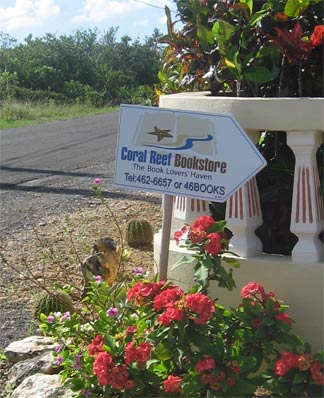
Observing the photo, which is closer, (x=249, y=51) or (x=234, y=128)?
(x=234, y=128)

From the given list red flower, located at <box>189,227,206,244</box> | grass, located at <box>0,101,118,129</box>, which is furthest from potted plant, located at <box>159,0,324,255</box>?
grass, located at <box>0,101,118,129</box>

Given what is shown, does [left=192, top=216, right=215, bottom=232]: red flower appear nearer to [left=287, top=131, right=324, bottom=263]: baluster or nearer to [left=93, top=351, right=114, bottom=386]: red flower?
[left=287, top=131, right=324, bottom=263]: baluster

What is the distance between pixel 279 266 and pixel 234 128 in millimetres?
660

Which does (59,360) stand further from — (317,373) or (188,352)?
(317,373)

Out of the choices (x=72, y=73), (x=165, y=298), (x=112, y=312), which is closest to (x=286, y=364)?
(x=165, y=298)

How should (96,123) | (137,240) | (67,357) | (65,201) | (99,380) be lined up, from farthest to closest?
1. (96,123)
2. (65,201)
3. (137,240)
4. (67,357)
5. (99,380)

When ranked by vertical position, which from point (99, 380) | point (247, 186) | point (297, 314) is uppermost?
point (247, 186)

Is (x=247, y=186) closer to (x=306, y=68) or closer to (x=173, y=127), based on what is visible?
(x=173, y=127)

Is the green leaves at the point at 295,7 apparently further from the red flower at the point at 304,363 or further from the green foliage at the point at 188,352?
the red flower at the point at 304,363

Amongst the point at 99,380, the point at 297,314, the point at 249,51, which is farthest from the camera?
the point at 249,51

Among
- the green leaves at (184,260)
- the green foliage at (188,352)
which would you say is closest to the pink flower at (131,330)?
the green foliage at (188,352)

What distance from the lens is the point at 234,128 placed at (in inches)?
119

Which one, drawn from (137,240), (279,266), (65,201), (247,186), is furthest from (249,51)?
(65,201)

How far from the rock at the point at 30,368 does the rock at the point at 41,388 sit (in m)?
0.10
